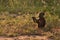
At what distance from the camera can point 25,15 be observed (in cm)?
888

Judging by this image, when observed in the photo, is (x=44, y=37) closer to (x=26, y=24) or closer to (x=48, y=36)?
(x=48, y=36)

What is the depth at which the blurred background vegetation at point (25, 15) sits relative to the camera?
7.40 m

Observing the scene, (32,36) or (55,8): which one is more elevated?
(55,8)

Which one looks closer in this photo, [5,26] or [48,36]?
[48,36]

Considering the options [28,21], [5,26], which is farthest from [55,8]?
[5,26]

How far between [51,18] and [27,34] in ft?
5.28

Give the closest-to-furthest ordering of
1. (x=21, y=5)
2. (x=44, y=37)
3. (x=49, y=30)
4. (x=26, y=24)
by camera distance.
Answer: (x=44, y=37) → (x=49, y=30) → (x=26, y=24) → (x=21, y=5)

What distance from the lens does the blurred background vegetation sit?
7.40 meters

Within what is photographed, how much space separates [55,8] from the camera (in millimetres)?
9203

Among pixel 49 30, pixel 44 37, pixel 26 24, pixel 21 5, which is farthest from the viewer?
pixel 21 5

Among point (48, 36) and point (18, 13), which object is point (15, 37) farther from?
point (18, 13)

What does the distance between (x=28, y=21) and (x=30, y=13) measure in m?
1.04

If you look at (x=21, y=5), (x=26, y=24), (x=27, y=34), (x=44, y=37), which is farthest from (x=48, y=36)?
(x=21, y=5)

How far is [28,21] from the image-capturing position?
8148 mm
